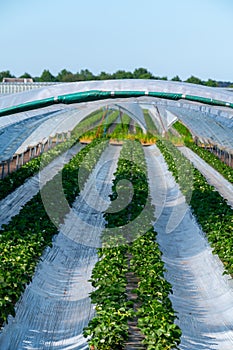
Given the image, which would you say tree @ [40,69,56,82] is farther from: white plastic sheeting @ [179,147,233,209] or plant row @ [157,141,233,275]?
plant row @ [157,141,233,275]

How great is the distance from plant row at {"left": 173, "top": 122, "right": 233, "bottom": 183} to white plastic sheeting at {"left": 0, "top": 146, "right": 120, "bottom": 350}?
20.7ft

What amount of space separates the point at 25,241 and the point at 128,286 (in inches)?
60.5

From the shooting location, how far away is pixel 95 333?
520cm

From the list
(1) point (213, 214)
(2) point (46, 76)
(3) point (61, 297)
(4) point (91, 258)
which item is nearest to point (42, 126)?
(1) point (213, 214)

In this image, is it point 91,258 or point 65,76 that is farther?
point 65,76

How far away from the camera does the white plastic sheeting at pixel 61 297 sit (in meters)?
5.94

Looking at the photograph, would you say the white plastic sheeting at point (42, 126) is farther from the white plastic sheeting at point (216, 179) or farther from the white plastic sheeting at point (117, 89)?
the white plastic sheeting at point (216, 179)

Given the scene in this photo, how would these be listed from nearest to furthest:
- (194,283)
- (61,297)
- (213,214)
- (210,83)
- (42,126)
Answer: (61,297), (194,283), (213,214), (42,126), (210,83)

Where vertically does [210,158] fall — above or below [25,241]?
below

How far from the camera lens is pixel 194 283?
804 centimetres

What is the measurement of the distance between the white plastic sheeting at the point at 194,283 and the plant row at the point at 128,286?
1.59 ft

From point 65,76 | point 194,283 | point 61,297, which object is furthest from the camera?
point 65,76

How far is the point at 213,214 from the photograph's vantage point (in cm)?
1011

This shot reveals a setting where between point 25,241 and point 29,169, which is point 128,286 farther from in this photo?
point 29,169
